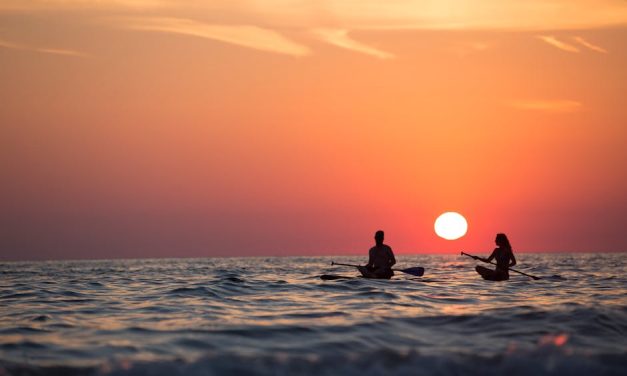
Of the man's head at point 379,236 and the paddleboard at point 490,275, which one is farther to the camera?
the paddleboard at point 490,275

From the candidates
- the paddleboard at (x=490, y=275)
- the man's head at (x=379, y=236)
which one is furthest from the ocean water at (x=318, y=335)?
the paddleboard at (x=490, y=275)

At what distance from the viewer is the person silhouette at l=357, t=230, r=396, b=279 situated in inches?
1057

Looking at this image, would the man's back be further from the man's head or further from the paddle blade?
the paddle blade

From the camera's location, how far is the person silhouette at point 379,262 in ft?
88.1

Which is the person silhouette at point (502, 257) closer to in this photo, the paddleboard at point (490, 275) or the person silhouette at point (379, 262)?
the paddleboard at point (490, 275)

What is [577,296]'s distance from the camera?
69.6 ft

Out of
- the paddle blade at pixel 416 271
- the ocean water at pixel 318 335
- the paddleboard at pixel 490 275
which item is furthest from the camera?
the paddle blade at pixel 416 271

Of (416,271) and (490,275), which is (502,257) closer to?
(490,275)

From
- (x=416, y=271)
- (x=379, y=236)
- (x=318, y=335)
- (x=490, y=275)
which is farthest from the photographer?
(x=416, y=271)

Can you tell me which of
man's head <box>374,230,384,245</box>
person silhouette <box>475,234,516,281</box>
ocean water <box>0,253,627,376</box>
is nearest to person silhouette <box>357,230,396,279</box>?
man's head <box>374,230,384,245</box>

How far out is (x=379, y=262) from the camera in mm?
27062

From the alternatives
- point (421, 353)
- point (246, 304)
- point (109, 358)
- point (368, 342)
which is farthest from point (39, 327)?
point (421, 353)

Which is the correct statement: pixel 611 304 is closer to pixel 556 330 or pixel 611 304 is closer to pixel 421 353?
pixel 556 330

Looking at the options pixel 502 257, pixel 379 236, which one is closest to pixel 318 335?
pixel 379 236
